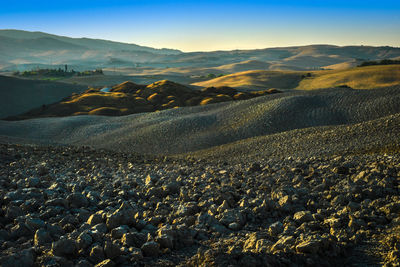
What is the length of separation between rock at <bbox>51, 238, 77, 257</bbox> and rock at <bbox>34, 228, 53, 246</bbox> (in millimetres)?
360

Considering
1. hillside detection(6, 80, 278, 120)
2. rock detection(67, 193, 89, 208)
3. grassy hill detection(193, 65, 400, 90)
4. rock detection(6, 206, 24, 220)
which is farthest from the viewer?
grassy hill detection(193, 65, 400, 90)

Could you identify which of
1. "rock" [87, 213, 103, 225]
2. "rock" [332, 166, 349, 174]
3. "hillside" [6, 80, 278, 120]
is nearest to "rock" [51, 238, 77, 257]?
"rock" [87, 213, 103, 225]

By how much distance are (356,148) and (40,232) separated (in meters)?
8.06

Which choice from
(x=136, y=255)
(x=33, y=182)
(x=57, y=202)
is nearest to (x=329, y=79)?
(x=33, y=182)

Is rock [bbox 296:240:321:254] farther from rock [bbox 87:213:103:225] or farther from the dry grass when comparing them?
the dry grass

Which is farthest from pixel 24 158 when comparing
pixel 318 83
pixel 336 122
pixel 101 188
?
pixel 318 83

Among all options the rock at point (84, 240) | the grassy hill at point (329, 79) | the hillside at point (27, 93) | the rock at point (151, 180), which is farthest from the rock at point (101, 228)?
the grassy hill at point (329, 79)

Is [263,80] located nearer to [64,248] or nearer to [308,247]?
[308,247]

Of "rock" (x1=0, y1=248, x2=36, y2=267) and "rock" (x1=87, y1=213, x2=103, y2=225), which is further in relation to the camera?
"rock" (x1=87, y1=213, x2=103, y2=225)

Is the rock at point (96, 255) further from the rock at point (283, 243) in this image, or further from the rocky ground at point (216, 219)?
the rock at point (283, 243)

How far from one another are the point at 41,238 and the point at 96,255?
791 millimetres

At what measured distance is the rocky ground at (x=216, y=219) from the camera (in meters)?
3.14

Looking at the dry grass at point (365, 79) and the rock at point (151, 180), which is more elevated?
the dry grass at point (365, 79)

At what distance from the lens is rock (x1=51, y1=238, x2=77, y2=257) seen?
10.5 feet
